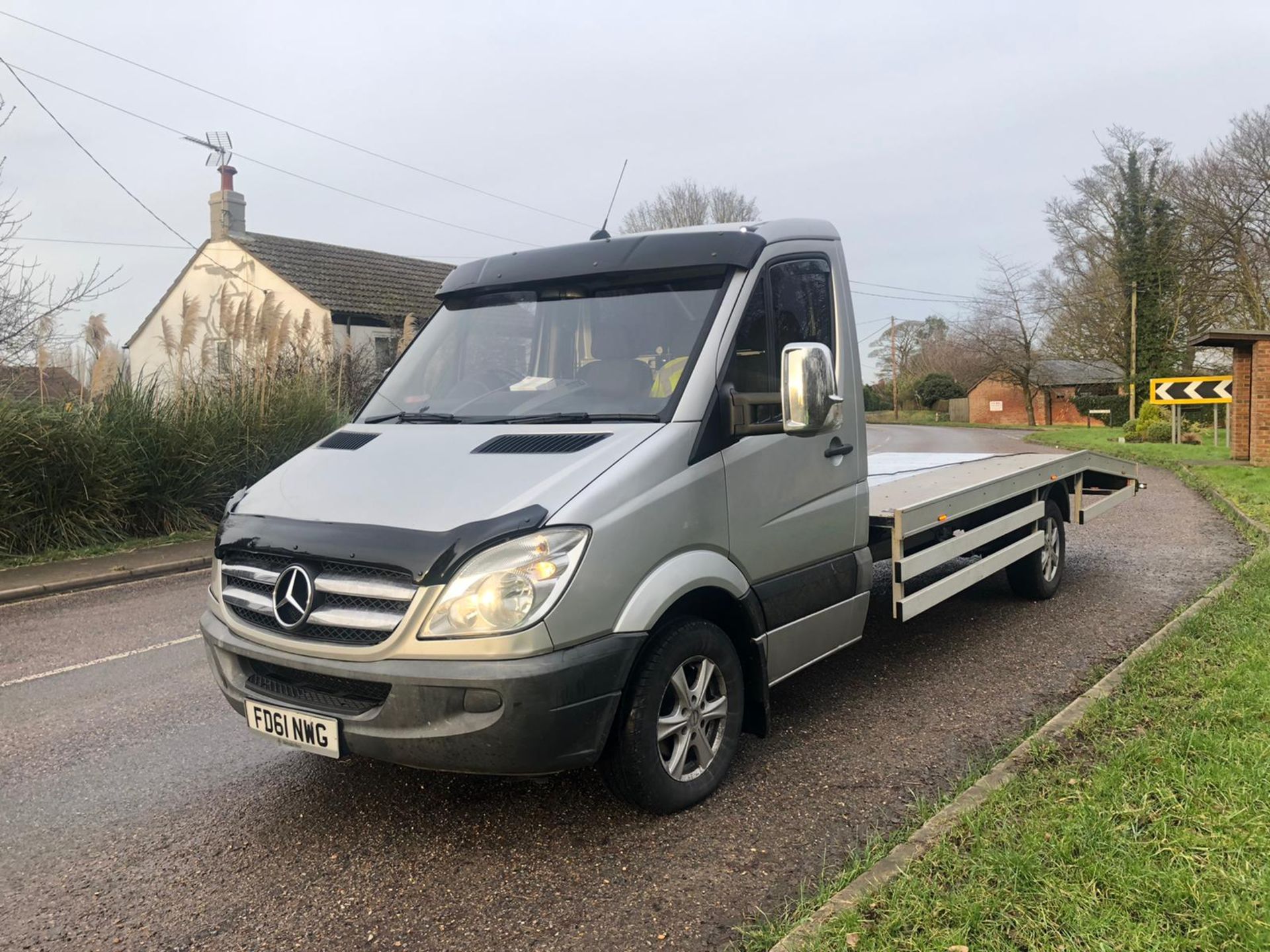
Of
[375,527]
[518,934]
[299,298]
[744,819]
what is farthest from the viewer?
[299,298]

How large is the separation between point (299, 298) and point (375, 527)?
29010 millimetres

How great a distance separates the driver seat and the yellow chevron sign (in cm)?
2171

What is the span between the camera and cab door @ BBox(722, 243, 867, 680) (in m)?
3.95

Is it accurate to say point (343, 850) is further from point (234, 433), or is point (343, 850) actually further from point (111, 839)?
point (234, 433)

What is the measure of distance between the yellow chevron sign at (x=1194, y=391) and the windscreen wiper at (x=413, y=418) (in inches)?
871

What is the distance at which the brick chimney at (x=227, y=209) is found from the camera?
30.6 metres

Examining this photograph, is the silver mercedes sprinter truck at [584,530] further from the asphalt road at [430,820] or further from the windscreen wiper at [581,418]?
the asphalt road at [430,820]

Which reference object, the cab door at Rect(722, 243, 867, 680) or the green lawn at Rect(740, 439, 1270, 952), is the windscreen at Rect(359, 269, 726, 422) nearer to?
the cab door at Rect(722, 243, 867, 680)

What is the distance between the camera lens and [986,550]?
6344mm

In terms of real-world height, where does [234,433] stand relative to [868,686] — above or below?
above

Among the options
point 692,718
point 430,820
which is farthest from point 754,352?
point 430,820

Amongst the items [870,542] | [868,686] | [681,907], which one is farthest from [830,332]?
[681,907]

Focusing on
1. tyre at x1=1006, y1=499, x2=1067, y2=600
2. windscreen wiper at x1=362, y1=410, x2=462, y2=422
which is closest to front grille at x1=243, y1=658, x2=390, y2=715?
windscreen wiper at x1=362, y1=410, x2=462, y2=422

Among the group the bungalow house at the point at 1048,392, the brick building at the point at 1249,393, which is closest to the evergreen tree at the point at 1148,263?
the bungalow house at the point at 1048,392
